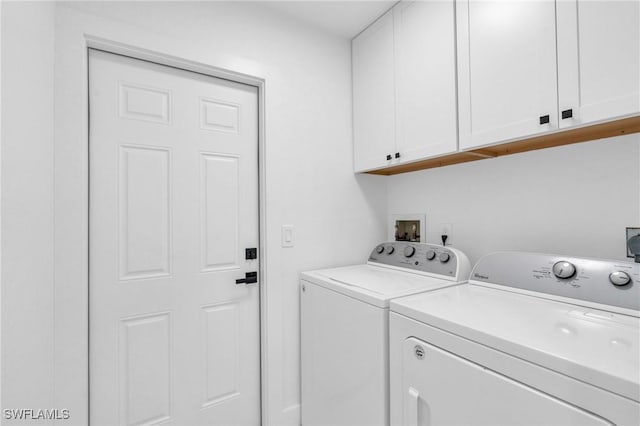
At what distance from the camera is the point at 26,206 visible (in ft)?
2.48

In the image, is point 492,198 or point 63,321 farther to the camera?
point 492,198

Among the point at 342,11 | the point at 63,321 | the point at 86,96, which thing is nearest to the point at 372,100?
the point at 342,11

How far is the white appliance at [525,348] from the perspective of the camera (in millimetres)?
646

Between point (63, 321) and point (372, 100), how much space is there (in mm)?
1919

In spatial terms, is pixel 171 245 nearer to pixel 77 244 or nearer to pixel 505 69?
pixel 77 244

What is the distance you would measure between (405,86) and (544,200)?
0.89 m

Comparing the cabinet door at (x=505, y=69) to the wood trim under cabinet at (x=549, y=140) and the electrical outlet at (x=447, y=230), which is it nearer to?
the wood trim under cabinet at (x=549, y=140)

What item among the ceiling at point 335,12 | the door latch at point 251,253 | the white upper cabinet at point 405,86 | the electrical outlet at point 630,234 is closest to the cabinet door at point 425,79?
the white upper cabinet at point 405,86

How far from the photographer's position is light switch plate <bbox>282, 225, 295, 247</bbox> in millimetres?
1730

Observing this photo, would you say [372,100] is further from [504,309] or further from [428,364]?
[428,364]

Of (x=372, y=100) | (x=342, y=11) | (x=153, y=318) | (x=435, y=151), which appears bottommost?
(x=153, y=318)

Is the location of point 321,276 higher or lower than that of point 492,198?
lower

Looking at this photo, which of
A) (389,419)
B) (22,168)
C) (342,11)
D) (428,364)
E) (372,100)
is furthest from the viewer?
(372,100)

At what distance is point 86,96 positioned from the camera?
1294 mm
